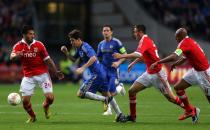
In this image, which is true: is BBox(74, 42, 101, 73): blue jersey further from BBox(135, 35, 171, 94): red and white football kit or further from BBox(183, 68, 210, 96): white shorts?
BBox(183, 68, 210, 96): white shorts

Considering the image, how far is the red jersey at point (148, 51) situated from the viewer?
17594mm

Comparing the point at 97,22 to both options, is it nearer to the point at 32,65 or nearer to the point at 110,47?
the point at 110,47

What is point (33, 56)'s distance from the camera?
58.7 ft

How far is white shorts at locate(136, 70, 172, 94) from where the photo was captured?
18.1 meters

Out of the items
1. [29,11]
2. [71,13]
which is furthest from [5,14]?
[71,13]

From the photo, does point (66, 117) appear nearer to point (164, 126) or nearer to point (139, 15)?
point (164, 126)

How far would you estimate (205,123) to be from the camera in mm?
17359

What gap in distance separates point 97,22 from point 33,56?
30611 mm

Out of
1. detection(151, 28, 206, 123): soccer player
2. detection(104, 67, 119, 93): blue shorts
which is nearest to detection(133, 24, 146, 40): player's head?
detection(151, 28, 206, 123): soccer player

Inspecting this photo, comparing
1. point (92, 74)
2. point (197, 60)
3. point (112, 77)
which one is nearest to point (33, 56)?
point (92, 74)

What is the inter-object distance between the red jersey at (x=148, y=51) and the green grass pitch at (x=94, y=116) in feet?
4.45

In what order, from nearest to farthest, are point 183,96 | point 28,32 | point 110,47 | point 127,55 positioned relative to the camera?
point 127,55 < point 28,32 < point 183,96 < point 110,47

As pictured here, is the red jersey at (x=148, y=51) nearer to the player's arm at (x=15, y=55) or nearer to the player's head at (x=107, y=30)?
the player's head at (x=107, y=30)

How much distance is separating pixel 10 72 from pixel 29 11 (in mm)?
7217
